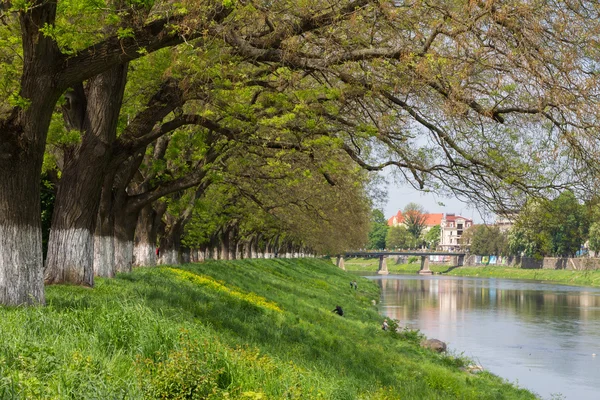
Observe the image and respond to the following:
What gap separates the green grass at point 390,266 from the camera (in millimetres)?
170375

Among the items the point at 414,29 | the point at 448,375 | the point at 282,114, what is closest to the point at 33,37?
the point at 414,29

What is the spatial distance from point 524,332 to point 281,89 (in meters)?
31.4

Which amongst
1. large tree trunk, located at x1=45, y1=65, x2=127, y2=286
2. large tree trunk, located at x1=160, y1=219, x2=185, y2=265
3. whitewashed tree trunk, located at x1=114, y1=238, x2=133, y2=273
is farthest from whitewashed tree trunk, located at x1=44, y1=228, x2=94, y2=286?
large tree trunk, located at x1=160, y1=219, x2=185, y2=265

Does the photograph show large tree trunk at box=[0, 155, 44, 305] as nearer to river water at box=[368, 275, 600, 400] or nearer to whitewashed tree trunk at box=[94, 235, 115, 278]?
whitewashed tree trunk at box=[94, 235, 115, 278]

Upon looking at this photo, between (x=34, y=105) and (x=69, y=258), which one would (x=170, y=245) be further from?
(x=34, y=105)

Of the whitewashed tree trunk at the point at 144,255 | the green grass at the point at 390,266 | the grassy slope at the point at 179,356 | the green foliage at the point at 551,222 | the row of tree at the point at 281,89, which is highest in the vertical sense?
the row of tree at the point at 281,89

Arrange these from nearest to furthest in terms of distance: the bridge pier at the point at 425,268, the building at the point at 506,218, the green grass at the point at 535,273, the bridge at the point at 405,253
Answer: the building at the point at 506,218, the green grass at the point at 535,273, the bridge at the point at 405,253, the bridge pier at the point at 425,268

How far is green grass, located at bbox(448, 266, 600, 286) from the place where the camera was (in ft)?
332

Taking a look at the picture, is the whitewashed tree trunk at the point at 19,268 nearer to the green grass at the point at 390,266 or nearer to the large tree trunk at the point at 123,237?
the large tree trunk at the point at 123,237

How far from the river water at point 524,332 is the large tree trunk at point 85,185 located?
688 inches

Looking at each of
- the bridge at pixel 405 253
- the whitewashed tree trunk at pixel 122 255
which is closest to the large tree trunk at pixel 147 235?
the whitewashed tree trunk at pixel 122 255

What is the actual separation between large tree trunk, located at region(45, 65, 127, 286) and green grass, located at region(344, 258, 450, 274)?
5960 inches

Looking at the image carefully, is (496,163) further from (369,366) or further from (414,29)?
(369,366)

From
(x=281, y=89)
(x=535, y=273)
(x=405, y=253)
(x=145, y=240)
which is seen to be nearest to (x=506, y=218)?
(x=281, y=89)
